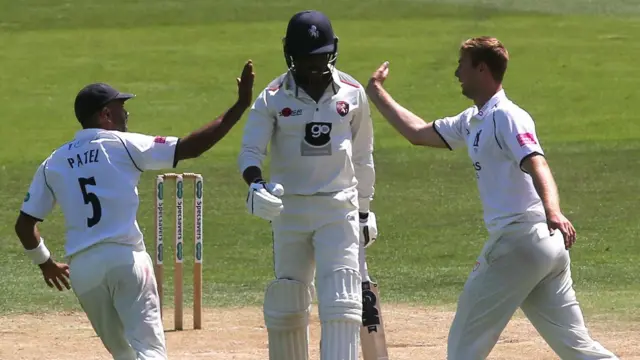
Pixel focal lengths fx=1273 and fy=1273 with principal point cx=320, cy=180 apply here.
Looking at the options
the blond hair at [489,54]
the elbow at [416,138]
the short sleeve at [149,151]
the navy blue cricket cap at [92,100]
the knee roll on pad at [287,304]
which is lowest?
the knee roll on pad at [287,304]

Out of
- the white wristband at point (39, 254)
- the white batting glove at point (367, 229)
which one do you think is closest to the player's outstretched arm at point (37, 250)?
the white wristband at point (39, 254)

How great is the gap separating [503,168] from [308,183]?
995 mm

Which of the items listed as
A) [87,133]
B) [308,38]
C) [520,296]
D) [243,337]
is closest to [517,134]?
[520,296]

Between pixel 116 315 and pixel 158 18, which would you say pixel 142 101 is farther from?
pixel 116 315

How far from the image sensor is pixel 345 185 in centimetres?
660

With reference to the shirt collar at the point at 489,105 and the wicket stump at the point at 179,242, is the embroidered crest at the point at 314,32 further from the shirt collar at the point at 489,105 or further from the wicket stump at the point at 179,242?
the wicket stump at the point at 179,242

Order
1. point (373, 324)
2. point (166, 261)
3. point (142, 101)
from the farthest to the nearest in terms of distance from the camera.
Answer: point (142, 101), point (166, 261), point (373, 324)

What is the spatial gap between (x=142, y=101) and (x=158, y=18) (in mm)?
8154

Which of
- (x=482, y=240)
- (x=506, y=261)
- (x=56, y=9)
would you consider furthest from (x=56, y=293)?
(x=56, y=9)

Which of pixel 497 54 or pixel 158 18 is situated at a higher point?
pixel 158 18

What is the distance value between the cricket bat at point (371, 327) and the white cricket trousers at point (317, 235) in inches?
26.8

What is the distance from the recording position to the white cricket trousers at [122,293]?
6.40 m

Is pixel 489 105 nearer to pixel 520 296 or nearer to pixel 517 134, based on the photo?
pixel 517 134

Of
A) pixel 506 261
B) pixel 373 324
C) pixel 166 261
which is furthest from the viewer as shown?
pixel 166 261
